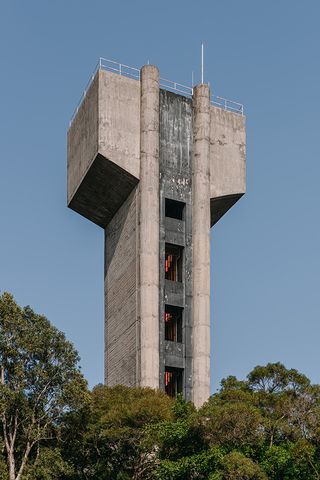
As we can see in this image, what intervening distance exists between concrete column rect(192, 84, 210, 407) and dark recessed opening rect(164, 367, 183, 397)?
1255 mm

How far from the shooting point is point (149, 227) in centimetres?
6450

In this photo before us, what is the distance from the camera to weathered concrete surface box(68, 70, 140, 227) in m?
65.1

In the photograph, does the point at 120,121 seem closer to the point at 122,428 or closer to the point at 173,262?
the point at 173,262

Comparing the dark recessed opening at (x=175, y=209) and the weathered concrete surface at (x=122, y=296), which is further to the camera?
the dark recessed opening at (x=175, y=209)

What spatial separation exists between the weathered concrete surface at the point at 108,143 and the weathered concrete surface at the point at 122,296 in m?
1.39

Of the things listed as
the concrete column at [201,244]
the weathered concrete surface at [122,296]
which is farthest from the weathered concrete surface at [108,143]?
the concrete column at [201,244]

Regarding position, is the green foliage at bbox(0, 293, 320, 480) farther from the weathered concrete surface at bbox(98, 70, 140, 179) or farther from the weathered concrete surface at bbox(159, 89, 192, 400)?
the weathered concrete surface at bbox(98, 70, 140, 179)

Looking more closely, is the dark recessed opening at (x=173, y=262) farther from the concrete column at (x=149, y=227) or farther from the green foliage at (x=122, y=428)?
the green foliage at (x=122, y=428)

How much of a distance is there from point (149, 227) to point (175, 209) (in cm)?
444

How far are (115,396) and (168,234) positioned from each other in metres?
16.7

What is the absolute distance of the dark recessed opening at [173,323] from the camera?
65.5 meters

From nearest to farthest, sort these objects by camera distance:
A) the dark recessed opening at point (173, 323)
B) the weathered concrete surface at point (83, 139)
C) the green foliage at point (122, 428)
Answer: the green foliage at point (122, 428) → the dark recessed opening at point (173, 323) → the weathered concrete surface at point (83, 139)

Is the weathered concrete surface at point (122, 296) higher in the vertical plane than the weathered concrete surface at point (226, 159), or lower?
lower

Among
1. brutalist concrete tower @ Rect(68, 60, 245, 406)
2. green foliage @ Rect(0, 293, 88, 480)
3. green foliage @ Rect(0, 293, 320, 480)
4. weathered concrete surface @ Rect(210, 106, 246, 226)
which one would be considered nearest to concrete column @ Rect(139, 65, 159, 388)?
brutalist concrete tower @ Rect(68, 60, 245, 406)
